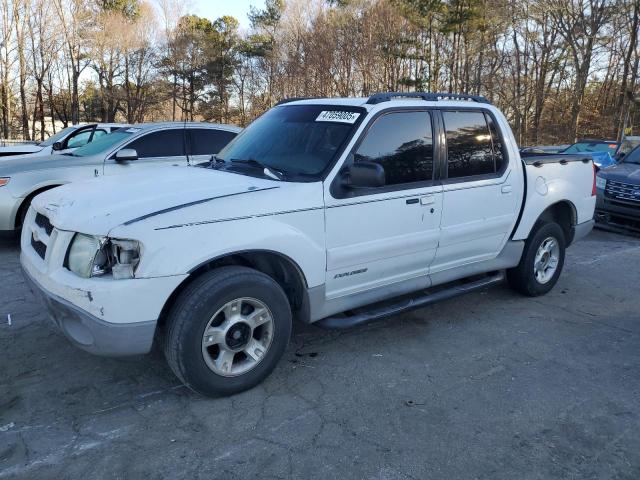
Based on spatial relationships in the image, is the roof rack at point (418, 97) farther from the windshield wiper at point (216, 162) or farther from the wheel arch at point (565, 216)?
the wheel arch at point (565, 216)

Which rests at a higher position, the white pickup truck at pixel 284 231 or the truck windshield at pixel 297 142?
the truck windshield at pixel 297 142

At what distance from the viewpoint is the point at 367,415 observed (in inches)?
123

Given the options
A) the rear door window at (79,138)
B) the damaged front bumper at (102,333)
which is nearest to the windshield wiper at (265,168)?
the damaged front bumper at (102,333)

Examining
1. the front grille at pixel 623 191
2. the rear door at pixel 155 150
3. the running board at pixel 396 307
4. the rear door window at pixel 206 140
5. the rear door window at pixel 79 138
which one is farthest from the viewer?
the rear door window at pixel 79 138

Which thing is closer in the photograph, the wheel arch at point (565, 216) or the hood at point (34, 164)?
the wheel arch at point (565, 216)

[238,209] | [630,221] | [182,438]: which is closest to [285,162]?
[238,209]

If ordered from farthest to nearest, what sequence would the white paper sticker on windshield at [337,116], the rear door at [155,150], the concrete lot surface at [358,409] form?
1. the rear door at [155,150]
2. the white paper sticker on windshield at [337,116]
3. the concrete lot surface at [358,409]

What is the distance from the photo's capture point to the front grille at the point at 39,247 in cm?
338

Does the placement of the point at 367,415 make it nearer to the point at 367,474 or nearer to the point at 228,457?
the point at 367,474

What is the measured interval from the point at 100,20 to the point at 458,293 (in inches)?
1566

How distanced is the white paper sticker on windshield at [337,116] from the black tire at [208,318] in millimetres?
1358

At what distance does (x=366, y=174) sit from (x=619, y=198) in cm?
716

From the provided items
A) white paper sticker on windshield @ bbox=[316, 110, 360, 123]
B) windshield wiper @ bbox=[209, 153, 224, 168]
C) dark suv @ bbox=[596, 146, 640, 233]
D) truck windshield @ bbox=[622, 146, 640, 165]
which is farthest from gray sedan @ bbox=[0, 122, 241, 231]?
truck windshield @ bbox=[622, 146, 640, 165]

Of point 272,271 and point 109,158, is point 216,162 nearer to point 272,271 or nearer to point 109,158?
point 272,271
